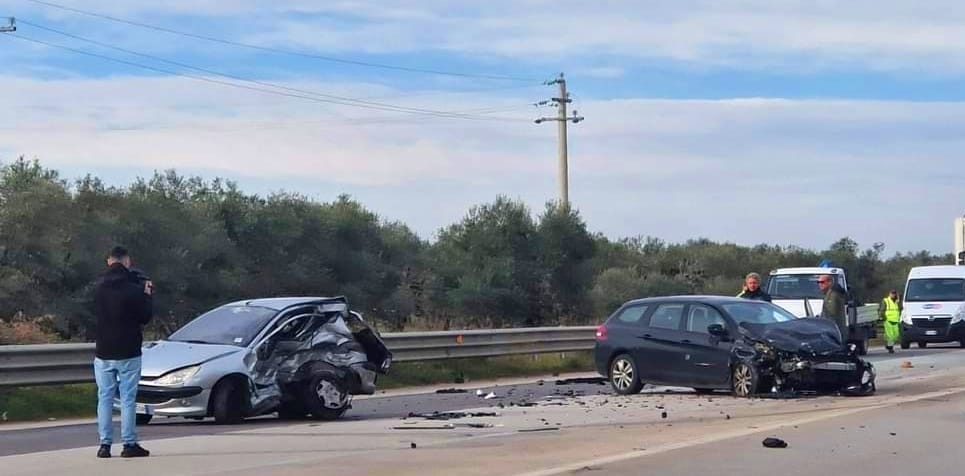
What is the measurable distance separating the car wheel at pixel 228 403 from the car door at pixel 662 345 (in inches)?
252

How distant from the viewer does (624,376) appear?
1950 cm

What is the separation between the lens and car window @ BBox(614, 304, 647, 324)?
1972cm

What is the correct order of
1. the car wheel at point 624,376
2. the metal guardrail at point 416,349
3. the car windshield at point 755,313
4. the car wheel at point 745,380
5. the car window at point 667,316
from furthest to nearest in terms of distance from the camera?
the car wheel at point 624,376 < the car window at point 667,316 < the car windshield at point 755,313 < the car wheel at point 745,380 < the metal guardrail at point 416,349

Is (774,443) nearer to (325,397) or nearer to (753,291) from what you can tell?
(325,397)

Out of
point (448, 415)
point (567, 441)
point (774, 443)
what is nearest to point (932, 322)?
point (448, 415)

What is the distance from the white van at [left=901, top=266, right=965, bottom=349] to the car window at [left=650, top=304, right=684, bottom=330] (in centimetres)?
1962

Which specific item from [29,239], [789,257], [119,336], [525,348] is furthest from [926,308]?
[789,257]

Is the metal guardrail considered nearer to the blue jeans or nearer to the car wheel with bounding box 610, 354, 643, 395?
the car wheel with bounding box 610, 354, 643, 395

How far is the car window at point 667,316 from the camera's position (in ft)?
62.5

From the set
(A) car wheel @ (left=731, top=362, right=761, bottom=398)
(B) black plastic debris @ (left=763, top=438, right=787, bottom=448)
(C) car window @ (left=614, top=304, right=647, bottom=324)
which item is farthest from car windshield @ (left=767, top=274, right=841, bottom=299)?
(B) black plastic debris @ (left=763, top=438, right=787, bottom=448)

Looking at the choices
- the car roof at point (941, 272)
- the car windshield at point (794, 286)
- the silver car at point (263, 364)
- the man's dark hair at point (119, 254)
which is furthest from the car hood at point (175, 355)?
the car roof at point (941, 272)

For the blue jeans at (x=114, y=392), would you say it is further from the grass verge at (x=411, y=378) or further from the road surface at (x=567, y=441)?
the grass verge at (x=411, y=378)

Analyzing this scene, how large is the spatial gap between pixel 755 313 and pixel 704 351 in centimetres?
99

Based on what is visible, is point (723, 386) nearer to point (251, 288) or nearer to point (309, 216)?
point (251, 288)
